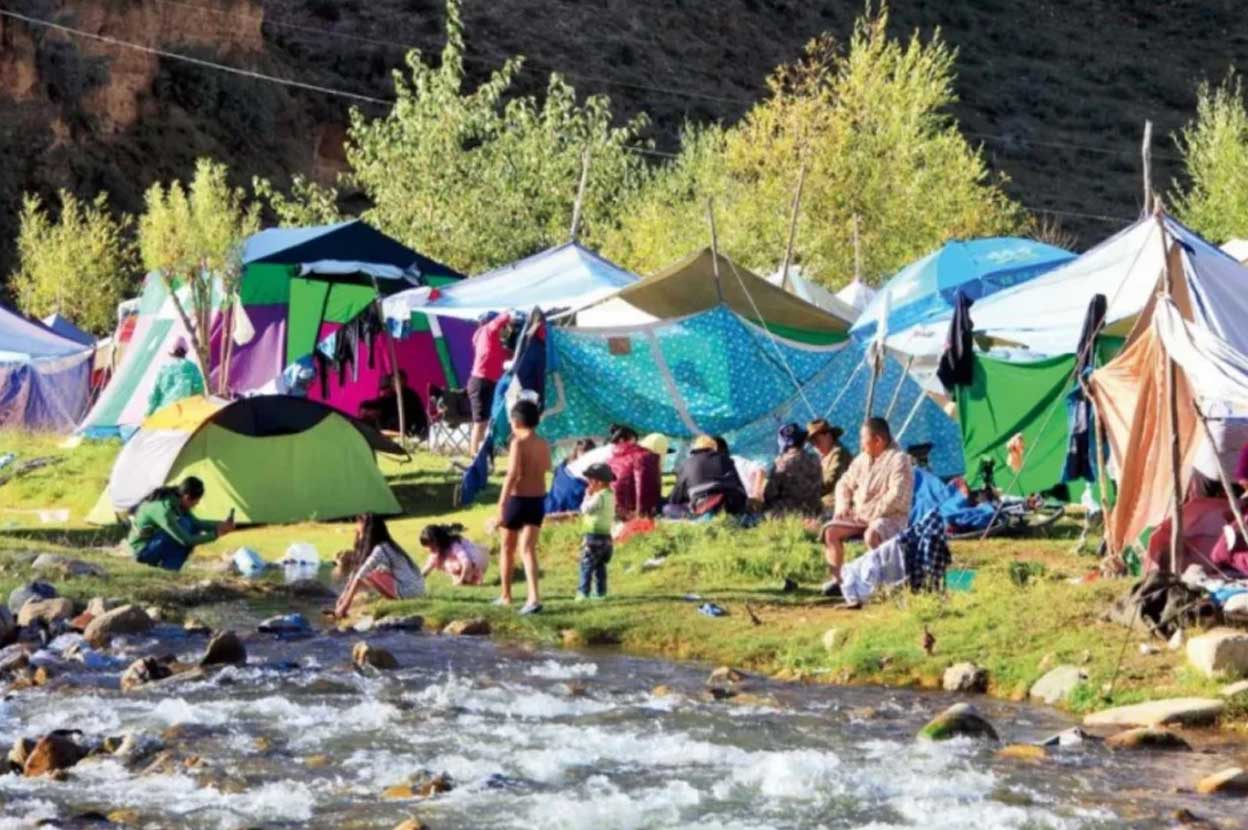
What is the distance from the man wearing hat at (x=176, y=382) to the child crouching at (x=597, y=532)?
11.5m

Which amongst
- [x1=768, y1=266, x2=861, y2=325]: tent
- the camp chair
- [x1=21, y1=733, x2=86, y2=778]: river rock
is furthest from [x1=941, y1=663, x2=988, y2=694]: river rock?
[x1=768, y1=266, x2=861, y2=325]: tent

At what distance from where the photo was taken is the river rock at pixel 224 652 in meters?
12.5

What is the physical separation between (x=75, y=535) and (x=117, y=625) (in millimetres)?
6014

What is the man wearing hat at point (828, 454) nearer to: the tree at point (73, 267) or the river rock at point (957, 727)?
the river rock at point (957, 727)

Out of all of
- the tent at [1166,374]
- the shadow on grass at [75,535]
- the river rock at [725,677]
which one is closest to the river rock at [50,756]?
the river rock at [725,677]

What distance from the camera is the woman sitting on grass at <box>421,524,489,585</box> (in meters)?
15.6

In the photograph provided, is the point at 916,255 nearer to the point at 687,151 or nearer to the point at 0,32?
the point at 687,151

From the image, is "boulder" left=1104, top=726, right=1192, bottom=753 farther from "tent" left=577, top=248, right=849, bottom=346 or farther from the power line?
the power line

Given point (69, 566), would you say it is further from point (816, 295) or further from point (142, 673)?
point (816, 295)

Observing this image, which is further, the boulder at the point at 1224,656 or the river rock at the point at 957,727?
the boulder at the point at 1224,656

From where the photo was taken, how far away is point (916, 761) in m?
9.84

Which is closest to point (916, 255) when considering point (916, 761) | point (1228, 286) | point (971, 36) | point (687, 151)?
point (687, 151)

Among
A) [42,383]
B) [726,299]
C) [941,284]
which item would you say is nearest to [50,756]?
[726,299]

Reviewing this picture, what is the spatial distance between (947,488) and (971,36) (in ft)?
198
